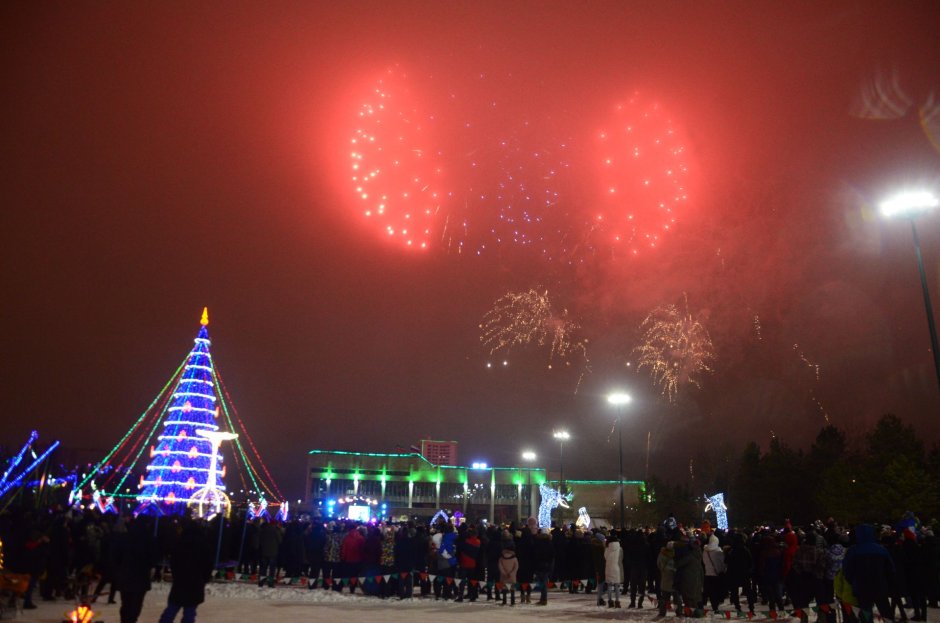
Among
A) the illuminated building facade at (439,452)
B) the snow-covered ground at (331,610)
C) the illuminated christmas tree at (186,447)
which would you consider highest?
the illuminated building facade at (439,452)

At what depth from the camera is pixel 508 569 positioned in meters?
16.0

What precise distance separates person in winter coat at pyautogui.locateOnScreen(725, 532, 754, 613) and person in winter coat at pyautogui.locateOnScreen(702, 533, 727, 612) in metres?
0.24

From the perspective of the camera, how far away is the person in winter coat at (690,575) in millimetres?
13820

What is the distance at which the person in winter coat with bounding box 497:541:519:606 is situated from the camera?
16.0m

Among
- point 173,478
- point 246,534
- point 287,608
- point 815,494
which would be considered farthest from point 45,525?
point 815,494

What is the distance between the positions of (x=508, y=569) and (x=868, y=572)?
752 centimetres

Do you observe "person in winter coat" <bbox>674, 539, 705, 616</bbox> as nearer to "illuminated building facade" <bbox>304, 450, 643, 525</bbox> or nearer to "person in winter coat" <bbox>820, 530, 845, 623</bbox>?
"person in winter coat" <bbox>820, 530, 845, 623</bbox>

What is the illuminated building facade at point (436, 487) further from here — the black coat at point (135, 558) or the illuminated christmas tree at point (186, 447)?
the black coat at point (135, 558)

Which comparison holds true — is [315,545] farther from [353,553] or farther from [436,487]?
[436,487]

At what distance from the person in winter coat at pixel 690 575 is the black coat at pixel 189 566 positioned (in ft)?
29.6

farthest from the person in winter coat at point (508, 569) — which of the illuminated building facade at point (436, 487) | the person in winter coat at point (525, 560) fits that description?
the illuminated building facade at point (436, 487)

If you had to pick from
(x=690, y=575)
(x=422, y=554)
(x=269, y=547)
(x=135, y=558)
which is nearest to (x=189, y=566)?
(x=135, y=558)

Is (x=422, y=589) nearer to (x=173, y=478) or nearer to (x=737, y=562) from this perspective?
(x=737, y=562)

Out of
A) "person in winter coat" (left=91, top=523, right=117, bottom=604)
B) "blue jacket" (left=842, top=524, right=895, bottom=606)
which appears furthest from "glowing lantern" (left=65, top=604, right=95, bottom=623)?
"blue jacket" (left=842, top=524, right=895, bottom=606)
